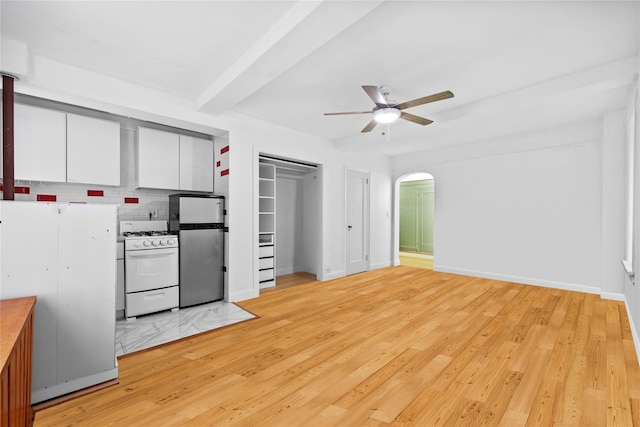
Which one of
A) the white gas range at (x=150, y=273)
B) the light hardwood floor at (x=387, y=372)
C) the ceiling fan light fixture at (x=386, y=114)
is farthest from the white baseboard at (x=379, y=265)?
the white gas range at (x=150, y=273)

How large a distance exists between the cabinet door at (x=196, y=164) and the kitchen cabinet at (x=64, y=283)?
217cm

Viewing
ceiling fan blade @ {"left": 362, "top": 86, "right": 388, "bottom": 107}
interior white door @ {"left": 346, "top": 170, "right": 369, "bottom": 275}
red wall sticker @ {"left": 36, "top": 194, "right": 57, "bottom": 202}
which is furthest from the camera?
interior white door @ {"left": 346, "top": 170, "right": 369, "bottom": 275}

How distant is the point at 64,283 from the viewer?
6.29ft

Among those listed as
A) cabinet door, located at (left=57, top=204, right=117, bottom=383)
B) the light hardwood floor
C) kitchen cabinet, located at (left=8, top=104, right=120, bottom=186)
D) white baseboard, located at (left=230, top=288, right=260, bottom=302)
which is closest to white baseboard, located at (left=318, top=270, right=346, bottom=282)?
white baseboard, located at (left=230, top=288, right=260, bottom=302)

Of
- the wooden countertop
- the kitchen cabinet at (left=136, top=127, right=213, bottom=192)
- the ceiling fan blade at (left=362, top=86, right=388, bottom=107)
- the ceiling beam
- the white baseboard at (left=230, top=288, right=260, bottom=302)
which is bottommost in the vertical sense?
the white baseboard at (left=230, top=288, right=260, bottom=302)

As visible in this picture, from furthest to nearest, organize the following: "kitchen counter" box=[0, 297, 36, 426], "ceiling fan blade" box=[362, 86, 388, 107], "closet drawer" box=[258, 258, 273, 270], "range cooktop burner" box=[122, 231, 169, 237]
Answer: "closet drawer" box=[258, 258, 273, 270]
"range cooktop burner" box=[122, 231, 169, 237]
"ceiling fan blade" box=[362, 86, 388, 107]
"kitchen counter" box=[0, 297, 36, 426]

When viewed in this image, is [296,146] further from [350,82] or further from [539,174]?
[539,174]

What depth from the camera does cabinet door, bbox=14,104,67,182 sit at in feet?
9.72

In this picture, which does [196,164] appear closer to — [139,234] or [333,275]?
[139,234]

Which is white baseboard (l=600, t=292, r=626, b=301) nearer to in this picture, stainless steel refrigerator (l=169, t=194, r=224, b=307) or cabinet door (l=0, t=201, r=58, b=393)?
stainless steel refrigerator (l=169, t=194, r=224, b=307)

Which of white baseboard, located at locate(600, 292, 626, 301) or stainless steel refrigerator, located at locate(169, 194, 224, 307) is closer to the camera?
stainless steel refrigerator, located at locate(169, 194, 224, 307)

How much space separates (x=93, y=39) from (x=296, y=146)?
2.95 m

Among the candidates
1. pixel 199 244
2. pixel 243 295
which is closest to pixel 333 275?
pixel 243 295

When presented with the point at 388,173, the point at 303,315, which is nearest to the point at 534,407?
the point at 303,315
